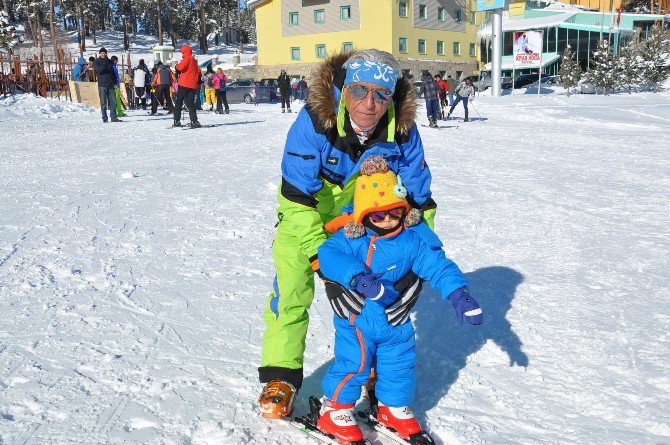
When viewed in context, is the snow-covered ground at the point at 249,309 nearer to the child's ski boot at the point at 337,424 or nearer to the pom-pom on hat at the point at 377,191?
the child's ski boot at the point at 337,424

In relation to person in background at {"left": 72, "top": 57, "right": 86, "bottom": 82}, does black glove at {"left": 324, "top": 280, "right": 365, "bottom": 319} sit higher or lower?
lower

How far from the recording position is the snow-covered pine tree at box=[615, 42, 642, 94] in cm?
3173

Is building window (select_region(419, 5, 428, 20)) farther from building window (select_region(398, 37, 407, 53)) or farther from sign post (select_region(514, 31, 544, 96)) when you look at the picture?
sign post (select_region(514, 31, 544, 96))

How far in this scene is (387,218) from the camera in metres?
2.17

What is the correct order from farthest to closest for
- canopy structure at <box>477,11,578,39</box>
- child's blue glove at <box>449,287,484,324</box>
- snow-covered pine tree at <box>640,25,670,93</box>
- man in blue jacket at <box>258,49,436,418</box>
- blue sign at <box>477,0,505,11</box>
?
canopy structure at <box>477,11,578,39</box> < snow-covered pine tree at <box>640,25,670,93</box> < blue sign at <box>477,0,505,11</box> < man in blue jacket at <box>258,49,436,418</box> < child's blue glove at <box>449,287,484,324</box>

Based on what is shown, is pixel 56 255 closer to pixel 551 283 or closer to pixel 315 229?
pixel 315 229

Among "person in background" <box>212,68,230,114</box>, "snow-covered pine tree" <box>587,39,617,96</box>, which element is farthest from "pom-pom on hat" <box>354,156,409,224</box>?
"snow-covered pine tree" <box>587,39,617,96</box>

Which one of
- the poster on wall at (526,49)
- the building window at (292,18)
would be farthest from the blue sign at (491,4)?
the building window at (292,18)

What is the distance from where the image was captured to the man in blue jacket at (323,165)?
7.72 ft

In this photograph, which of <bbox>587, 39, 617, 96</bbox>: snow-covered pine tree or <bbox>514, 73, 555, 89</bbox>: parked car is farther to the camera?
<bbox>514, 73, 555, 89</bbox>: parked car

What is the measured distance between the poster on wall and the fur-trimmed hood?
27.5 metres

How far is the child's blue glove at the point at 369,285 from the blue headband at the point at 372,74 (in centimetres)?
77

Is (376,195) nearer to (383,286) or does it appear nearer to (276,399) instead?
(383,286)

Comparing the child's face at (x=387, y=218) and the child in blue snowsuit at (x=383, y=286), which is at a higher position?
the child's face at (x=387, y=218)
